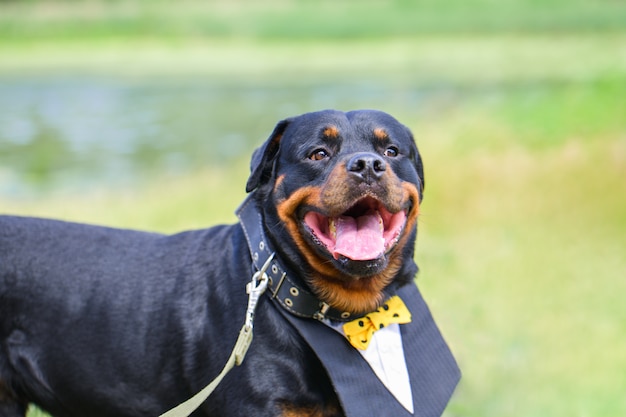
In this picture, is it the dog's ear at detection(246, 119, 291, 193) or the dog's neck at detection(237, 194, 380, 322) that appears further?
the dog's ear at detection(246, 119, 291, 193)

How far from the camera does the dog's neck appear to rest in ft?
11.4

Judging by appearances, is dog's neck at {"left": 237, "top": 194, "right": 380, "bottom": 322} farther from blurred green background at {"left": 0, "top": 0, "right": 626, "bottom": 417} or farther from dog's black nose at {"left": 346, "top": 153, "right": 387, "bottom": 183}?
blurred green background at {"left": 0, "top": 0, "right": 626, "bottom": 417}

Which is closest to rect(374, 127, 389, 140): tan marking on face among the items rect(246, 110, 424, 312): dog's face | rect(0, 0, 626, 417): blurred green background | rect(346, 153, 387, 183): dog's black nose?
rect(246, 110, 424, 312): dog's face

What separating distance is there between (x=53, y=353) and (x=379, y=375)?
136 cm

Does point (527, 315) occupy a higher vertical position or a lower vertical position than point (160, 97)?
lower

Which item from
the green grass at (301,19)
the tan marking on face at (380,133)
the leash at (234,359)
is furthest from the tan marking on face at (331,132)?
the green grass at (301,19)

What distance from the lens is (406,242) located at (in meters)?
3.65

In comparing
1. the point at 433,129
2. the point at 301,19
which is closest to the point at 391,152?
the point at 433,129

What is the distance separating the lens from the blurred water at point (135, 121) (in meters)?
15.0

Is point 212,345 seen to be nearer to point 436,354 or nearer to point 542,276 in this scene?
point 436,354

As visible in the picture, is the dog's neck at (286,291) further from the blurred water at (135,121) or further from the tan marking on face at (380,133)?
the blurred water at (135,121)

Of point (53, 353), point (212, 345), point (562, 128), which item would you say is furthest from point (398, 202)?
Result: point (562, 128)

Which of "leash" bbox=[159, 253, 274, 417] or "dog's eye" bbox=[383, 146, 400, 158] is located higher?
"dog's eye" bbox=[383, 146, 400, 158]

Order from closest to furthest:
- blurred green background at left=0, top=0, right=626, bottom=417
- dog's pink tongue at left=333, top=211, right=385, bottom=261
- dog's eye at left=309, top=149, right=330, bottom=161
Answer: dog's pink tongue at left=333, top=211, right=385, bottom=261 → dog's eye at left=309, top=149, right=330, bottom=161 → blurred green background at left=0, top=0, right=626, bottom=417
